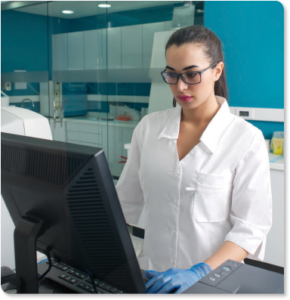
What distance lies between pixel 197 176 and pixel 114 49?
75.9 inches

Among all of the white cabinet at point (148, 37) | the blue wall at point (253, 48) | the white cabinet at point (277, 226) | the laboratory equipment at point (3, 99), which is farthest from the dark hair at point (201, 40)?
the white cabinet at point (148, 37)

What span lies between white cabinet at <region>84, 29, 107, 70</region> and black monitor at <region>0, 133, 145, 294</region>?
0.98m

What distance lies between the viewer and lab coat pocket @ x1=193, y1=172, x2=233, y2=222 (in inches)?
41.2

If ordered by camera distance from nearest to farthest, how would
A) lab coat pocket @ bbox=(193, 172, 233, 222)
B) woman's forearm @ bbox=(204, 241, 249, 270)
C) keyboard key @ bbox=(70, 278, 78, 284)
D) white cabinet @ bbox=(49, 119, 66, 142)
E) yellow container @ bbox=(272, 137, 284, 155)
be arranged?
keyboard key @ bbox=(70, 278, 78, 284) → white cabinet @ bbox=(49, 119, 66, 142) → woman's forearm @ bbox=(204, 241, 249, 270) → lab coat pocket @ bbox=(193, 172, 233, 222) → yellow container @ bbox=(272, 137, 284, 155)

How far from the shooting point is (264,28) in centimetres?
271

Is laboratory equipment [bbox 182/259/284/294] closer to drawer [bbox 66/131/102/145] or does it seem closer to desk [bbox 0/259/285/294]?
desk [bbox 0/259/285/294]

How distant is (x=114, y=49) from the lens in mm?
2727

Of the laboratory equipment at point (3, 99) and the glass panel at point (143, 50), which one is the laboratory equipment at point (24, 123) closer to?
the laboratory equipment at point (3, 99)

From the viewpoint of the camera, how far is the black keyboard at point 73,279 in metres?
0.61

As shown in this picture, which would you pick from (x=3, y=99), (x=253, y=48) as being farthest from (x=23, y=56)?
(x=253, y=48)

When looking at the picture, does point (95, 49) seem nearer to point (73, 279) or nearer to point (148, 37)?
point (148, 37)

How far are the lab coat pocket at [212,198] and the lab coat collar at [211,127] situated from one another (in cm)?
9

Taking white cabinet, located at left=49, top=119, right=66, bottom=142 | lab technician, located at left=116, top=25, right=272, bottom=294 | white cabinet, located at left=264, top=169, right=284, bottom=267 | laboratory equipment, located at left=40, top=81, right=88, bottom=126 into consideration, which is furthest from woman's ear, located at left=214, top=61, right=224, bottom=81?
white cabinet, located at left=264, top=169, right=284, bottom=267

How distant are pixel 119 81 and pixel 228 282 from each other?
2.53m
